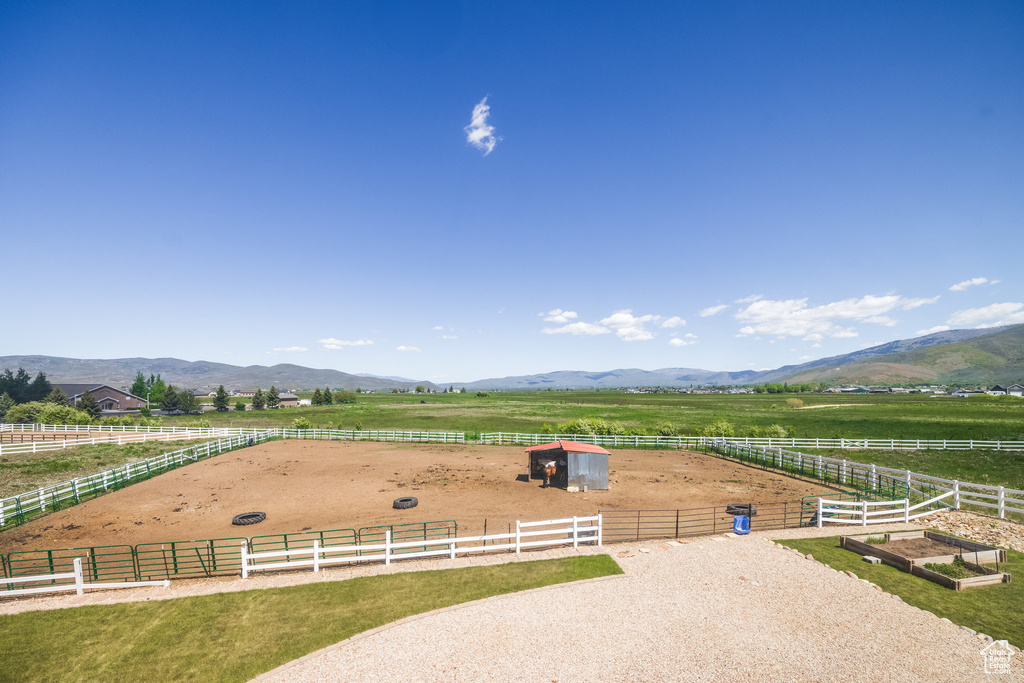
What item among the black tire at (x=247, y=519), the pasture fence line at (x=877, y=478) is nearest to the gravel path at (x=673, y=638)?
the pasture fence line at (x=877, y=478)

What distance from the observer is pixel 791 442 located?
43.5 metres

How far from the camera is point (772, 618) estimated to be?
11.4 m

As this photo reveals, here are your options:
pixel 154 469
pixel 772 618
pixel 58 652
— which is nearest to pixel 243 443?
pixel 154 469

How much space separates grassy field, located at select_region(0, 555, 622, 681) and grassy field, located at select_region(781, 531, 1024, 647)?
26.3ft

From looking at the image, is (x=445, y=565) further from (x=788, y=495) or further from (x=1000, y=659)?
(x=788, y=495)

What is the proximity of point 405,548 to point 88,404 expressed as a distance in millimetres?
97647

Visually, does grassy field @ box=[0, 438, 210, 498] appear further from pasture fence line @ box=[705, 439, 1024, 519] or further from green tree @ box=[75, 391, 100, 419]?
pasture fence line @ box=[705, 439, 1024, 519]

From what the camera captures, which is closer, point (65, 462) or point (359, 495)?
point (359, 495)

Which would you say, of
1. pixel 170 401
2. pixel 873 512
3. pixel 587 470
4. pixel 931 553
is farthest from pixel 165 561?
pixel 170 401

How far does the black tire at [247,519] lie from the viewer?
20.4 metres

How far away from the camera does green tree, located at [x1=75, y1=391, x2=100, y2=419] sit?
77.9 metres

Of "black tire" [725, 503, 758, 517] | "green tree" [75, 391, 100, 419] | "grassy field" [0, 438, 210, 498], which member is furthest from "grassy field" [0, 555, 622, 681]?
"green tree" [75, 391, 100, 419]

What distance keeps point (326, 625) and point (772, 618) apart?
11981mm

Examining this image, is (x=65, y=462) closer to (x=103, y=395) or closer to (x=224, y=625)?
(x=224, y=625)
